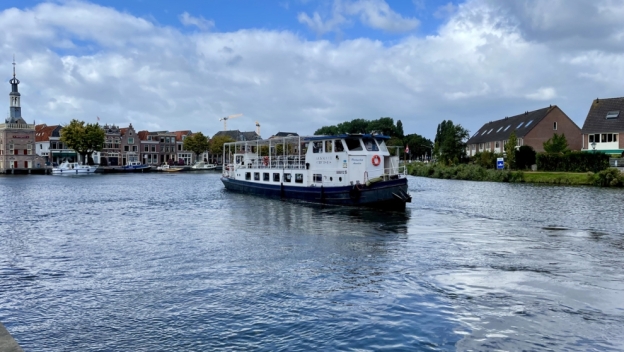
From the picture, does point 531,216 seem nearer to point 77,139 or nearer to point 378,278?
point 378,278

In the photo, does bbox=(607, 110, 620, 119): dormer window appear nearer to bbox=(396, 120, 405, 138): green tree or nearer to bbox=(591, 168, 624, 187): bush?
Result: bbox=(591, 168, 624, 187): bush

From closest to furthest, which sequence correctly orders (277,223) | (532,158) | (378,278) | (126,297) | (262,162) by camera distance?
(126,297), (378,278), (277,223), (262,162), (532,158)

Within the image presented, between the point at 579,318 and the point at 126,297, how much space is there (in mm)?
13012

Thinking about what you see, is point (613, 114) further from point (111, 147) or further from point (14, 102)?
point (14, 102)

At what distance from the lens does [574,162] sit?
6712cm

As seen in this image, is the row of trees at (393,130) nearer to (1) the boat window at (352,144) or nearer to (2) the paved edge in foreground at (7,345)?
(1) the boat window at (352,144)

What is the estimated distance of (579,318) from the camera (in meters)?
12.9

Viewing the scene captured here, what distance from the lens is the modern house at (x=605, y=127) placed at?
240ft

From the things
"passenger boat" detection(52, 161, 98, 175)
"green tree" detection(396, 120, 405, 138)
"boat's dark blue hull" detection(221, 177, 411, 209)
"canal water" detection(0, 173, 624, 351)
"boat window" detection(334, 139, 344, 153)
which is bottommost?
"canal water" detection(0, 173, 624, 351)

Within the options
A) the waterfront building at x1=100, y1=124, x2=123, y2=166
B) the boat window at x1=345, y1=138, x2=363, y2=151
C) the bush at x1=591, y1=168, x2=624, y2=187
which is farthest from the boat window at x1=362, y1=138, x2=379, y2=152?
the waterfront building at x1=100, y1=124, x2=123, y2=166

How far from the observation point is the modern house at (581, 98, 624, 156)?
73.2 metres

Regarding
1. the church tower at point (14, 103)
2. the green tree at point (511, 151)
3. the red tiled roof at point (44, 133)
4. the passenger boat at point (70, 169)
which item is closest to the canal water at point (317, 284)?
the green tree at point (511, 151)

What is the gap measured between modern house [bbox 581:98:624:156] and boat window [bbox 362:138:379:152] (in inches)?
1966

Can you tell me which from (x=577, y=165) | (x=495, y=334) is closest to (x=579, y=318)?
(x=495, y=334)
